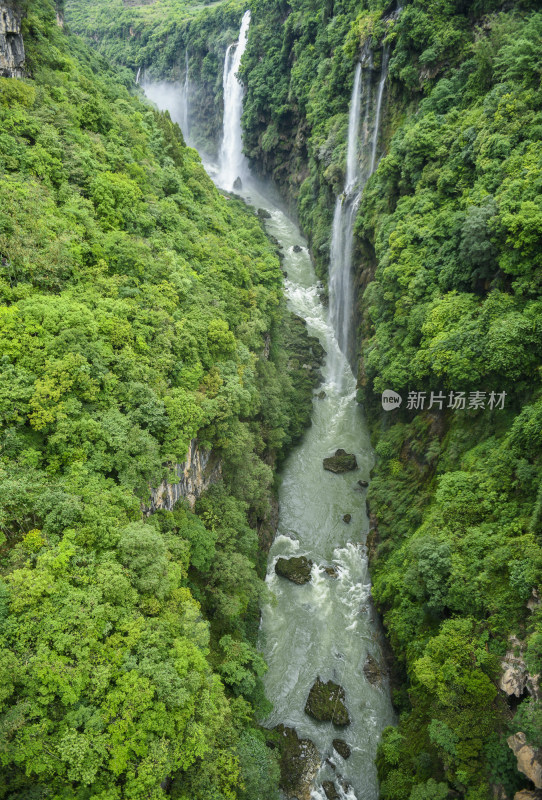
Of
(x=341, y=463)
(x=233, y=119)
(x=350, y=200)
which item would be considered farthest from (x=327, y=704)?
(x=233, y=119)

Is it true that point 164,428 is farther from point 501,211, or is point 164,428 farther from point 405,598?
point 501,211

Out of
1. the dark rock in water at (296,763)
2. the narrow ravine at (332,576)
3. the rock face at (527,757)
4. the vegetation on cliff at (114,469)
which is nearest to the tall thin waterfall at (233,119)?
the narrow ravine at (332,576)

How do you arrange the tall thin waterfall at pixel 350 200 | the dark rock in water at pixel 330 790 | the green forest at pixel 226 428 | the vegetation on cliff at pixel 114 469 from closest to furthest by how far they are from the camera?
the vegetation on cliff at pixel 114 469 → the green forest at pixel 226 428 → the dark rock in water at pixel 330 790 → the tall thin waterfall at pixel 350 200

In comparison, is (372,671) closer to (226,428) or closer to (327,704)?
(327,704)

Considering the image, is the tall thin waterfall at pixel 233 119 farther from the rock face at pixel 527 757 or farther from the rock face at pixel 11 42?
the rock face at pixel 527 757

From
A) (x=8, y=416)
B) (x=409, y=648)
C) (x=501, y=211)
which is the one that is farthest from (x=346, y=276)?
(x=8, y=416)

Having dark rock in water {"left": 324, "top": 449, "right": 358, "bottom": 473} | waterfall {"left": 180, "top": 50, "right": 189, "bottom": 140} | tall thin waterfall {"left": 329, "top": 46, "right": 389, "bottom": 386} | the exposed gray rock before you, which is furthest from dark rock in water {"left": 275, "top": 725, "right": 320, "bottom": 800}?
waterfall {"left": 180, "top": 50, "right": 189, "bottom": 140}
